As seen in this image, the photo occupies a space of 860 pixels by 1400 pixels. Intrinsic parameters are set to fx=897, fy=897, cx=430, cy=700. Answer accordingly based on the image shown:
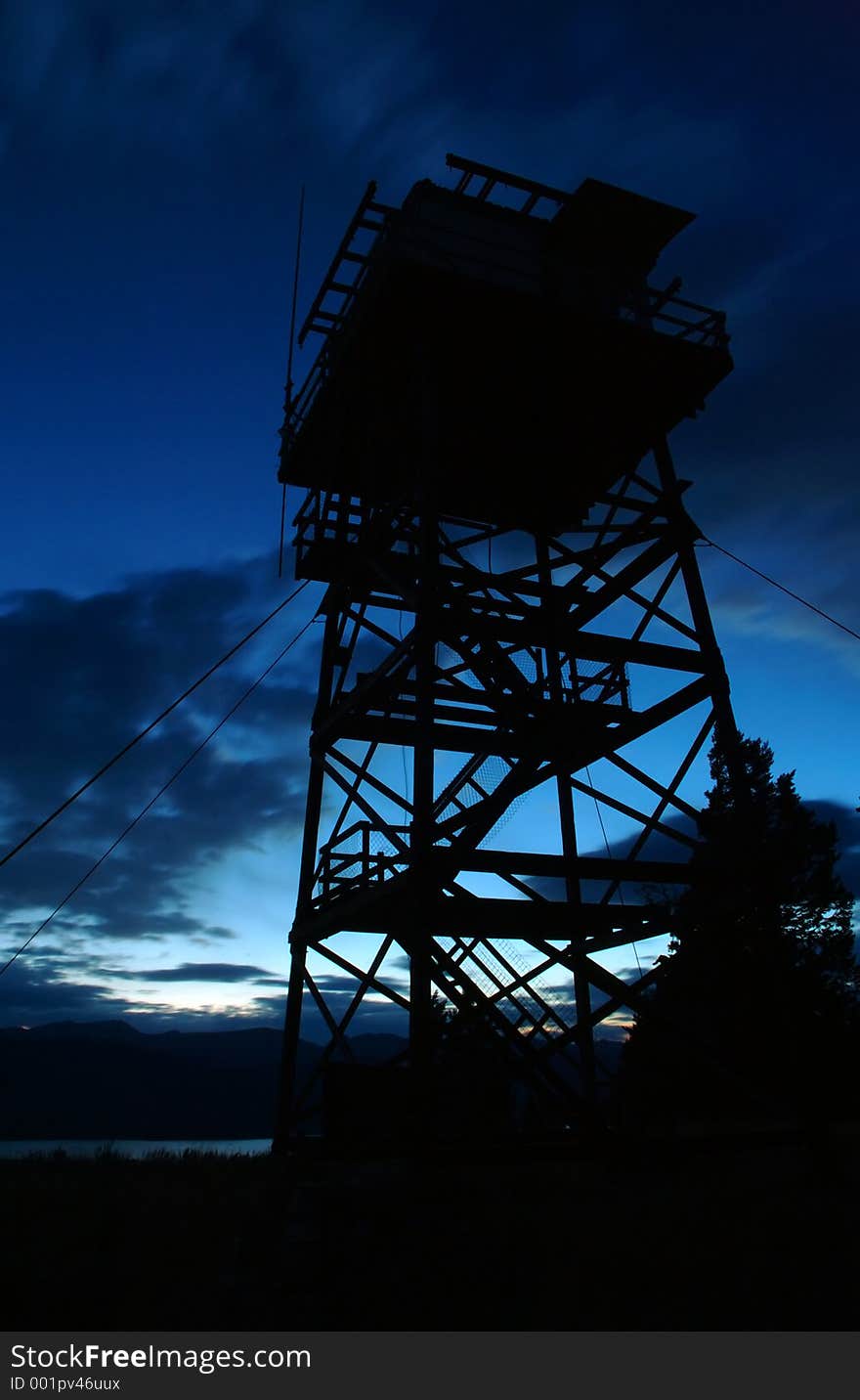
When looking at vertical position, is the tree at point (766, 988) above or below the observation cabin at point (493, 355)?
below

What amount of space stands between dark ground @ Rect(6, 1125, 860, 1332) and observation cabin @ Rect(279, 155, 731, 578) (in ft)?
29.7

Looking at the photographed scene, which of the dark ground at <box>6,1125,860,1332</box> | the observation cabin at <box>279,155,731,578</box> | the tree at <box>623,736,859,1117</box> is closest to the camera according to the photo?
the dark ground at <box>6,1125,860,1332</box>

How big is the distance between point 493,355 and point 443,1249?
1219 cm

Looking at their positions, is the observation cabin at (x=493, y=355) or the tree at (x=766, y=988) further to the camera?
the tree at (x=766, y=988)

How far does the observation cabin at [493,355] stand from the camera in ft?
44.9

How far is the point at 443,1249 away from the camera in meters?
6.84

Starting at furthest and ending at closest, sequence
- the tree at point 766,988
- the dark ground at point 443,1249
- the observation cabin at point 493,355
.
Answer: the tree at point 766,988 → the observation cabin at point 493,355 → the dark ground at point 443,1249

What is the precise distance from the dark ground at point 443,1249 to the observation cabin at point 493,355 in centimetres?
904

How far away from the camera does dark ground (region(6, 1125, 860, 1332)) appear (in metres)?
5.85

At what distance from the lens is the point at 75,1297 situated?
6070 mm

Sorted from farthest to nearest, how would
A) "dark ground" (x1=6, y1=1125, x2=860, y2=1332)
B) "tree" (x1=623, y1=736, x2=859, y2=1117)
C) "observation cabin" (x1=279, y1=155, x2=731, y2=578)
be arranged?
"tree" (x1=623, y1=736, x2=859, y2=1117) → "observation cabin" (x1=279, y1=155, x2=731, y2=578) → "dark ground" (x1=6, y1=1125, x2=860, y2=1332)

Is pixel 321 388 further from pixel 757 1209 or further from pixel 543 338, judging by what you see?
pixel 757 1209
